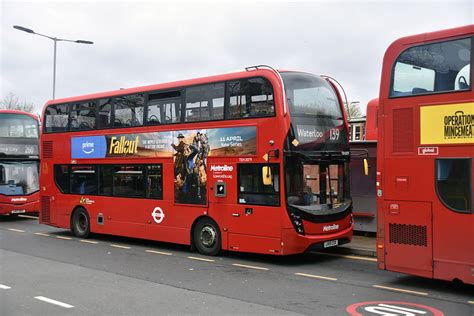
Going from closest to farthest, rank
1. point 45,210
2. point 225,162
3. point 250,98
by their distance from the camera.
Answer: point 250,98
point 225,162
point 45,210

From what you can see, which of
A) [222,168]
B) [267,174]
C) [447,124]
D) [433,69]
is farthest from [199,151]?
[447,124]

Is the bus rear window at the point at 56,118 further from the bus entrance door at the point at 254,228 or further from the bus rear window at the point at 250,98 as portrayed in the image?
the bus entrance door at the point at 254,228

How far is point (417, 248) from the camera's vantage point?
7836 mm

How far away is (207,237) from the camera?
38.1ft

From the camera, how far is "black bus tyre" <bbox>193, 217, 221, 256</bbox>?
11.4 metres

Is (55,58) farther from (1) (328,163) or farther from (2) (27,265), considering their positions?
(1) (328,163)

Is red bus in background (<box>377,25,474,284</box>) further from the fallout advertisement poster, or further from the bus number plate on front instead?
the fallout advertisement poster

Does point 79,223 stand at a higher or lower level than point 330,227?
lower

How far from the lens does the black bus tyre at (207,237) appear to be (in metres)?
11.4

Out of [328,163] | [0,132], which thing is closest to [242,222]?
[328,163]

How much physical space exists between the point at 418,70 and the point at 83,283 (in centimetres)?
645

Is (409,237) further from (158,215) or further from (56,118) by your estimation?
(56,118)

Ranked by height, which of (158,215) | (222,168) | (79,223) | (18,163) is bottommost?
(79,223)

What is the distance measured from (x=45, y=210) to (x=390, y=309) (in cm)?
1234
